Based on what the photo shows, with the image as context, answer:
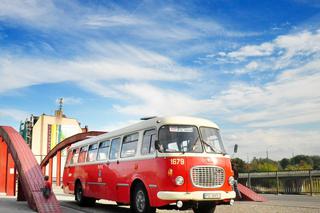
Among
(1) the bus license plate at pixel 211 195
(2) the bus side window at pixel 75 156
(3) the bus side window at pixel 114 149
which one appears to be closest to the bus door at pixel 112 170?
(3) the bus side window at pixel 114 149

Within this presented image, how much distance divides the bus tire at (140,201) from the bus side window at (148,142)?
0.99 metres

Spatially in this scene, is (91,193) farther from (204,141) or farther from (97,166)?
(204,141)

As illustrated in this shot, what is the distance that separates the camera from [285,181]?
2555cm

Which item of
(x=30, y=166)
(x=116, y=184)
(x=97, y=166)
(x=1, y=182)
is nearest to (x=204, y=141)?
(x=116, y=184)

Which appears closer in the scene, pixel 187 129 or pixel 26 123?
pixel 187 129

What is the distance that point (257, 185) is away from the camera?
2789 centimetres

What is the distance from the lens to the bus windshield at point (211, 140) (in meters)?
11.1

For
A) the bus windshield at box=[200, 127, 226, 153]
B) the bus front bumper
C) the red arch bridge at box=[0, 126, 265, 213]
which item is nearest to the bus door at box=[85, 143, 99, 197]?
the red arch bridge at box=[0, 126, 265, 213]

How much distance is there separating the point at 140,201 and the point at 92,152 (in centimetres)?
521

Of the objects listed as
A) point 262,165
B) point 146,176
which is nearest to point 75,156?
point 146,176

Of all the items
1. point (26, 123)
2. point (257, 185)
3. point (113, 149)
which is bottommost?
point (257, 185)

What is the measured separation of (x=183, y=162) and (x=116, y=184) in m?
3.49

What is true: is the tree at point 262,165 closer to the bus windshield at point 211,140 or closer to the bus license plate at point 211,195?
the bus windshield at point 211,140

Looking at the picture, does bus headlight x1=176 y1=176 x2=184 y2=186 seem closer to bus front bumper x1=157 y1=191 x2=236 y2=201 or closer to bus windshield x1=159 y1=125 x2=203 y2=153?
bus front bumper x1=157 y1=191 x2=236 y2=201
